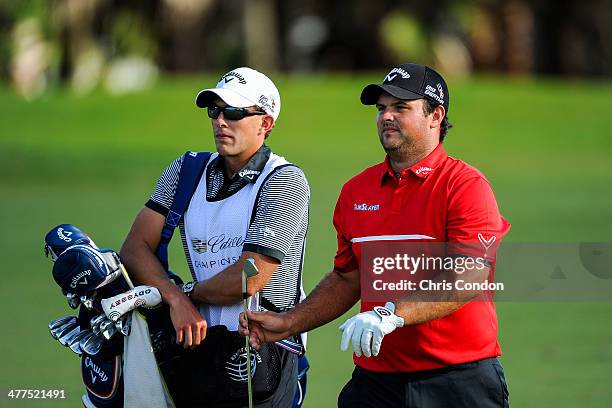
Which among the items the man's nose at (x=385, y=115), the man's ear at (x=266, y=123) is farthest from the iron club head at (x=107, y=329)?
the man's nose at (x=385, y=115)

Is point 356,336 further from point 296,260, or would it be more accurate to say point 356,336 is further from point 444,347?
point 296,260

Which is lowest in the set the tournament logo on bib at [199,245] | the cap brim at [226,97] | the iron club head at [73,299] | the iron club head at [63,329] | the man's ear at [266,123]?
the iron club head at [63,329]

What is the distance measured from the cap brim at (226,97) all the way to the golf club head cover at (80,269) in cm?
87

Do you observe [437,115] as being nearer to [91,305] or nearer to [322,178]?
[91,305]

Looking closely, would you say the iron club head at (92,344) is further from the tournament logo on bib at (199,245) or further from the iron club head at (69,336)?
the tournament logo on bib at (199,245)

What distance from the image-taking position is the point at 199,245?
5582 mm

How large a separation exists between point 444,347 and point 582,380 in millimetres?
4530

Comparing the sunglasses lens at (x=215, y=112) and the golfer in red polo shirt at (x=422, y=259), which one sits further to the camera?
the sunglasses lens at (x=215, y=112)

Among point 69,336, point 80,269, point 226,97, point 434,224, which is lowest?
point 69,336

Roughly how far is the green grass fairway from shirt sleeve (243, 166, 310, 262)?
10.8 feet

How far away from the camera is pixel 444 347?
16.9 ft

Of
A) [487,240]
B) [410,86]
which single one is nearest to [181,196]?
[410,86]

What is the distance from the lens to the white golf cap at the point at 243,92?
5562mm

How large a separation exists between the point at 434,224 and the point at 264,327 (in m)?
0.89
